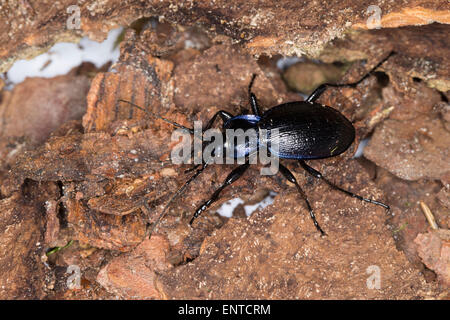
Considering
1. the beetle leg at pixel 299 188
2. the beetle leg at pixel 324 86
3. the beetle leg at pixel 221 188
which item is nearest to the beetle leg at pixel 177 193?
the beetle leg at pixel 221 188

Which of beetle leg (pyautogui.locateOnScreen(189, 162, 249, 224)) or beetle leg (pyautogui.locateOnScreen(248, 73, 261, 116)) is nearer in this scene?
beetle leg (pyautogui.locateOnScreen(189, 162, 249, 224))

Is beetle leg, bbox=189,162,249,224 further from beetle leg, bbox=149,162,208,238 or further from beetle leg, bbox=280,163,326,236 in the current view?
beetle leg, bbox=280,163,326,236

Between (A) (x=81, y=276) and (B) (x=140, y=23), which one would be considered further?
(B) (x=140, y=23)

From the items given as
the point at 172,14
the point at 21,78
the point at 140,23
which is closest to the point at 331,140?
the point at 172,14

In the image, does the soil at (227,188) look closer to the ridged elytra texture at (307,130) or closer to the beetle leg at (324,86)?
the beetle leg at (324,86)

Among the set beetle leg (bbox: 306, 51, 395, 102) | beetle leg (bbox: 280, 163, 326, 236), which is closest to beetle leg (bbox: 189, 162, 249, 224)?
beetle leg (bbox: 280, 163, 326, 236)

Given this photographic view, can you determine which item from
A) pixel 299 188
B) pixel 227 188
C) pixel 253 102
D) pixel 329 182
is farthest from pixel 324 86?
pixel 227 188

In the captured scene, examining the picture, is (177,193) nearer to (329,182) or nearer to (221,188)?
(221,188)
